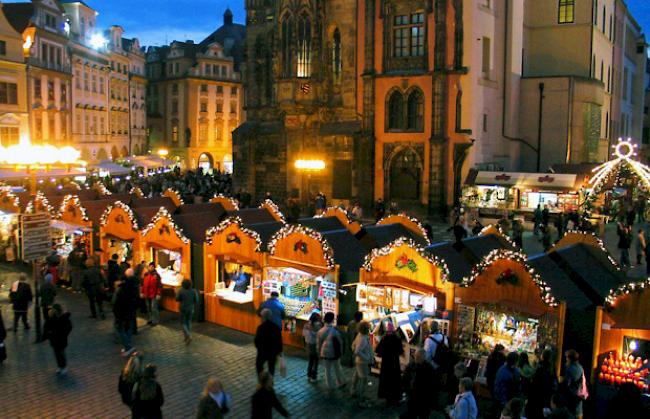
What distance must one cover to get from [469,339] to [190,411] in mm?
4900

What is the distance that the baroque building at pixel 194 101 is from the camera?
71.5m

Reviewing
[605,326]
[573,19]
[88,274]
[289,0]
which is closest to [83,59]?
[289,0]

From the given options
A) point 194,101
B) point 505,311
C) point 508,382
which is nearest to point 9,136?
point 194,101

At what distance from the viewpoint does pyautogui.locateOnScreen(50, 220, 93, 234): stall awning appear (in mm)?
20469

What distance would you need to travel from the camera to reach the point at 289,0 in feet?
119

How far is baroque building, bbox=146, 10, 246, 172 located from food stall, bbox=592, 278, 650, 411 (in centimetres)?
6478

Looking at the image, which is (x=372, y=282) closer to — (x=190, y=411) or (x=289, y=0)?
(x=190, y=411)

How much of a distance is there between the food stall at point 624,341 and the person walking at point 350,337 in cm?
392

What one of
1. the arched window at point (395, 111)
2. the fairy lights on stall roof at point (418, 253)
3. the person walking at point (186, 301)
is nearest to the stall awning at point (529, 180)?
the arched window at point (395, 111)

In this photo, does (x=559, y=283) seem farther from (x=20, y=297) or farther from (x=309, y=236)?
(x=20, y=297)

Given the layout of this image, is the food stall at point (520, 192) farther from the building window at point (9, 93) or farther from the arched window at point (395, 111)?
the building window at point (9, 93)

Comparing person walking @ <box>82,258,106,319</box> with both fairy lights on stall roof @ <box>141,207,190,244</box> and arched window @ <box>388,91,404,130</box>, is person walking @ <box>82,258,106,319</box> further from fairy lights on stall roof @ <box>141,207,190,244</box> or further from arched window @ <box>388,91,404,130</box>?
arched window @ <box>388,91,404,130</box>

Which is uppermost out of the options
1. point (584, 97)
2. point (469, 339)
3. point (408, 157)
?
point (584, 97)

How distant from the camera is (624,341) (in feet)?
33.6
